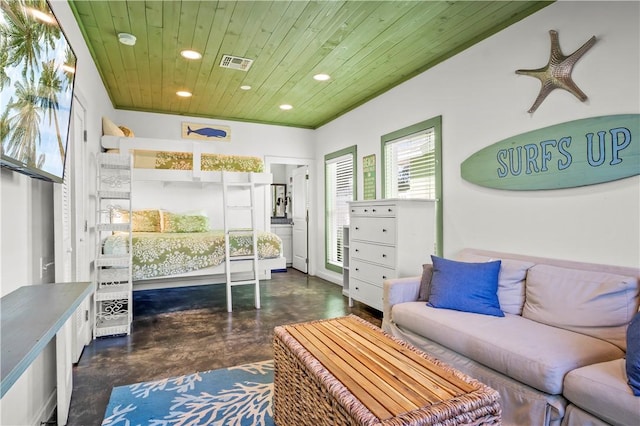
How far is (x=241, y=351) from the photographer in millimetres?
2855

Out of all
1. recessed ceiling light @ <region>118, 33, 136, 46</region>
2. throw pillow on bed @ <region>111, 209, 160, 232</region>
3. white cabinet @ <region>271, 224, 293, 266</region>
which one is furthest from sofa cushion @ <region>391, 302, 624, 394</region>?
white cabinet @ <region>271, 224, 293, 266</region>

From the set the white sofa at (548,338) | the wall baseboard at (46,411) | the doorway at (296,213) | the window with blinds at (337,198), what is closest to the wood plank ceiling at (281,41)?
the window with blinds at (337,198)

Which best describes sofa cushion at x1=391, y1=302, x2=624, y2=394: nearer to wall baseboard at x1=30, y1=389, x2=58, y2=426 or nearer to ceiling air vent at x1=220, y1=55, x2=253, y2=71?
wall baseboard at x1=30, y1=389, x2=58, y2=426

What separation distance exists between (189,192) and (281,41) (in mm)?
3333

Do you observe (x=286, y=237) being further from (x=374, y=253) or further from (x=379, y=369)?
(x=379, y=369)

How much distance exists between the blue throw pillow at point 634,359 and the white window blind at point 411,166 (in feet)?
7.16

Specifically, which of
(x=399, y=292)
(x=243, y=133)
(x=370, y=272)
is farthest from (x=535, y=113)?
(x=243, y=133)

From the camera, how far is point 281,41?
10.0 feet

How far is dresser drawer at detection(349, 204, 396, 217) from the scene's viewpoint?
3453 mm

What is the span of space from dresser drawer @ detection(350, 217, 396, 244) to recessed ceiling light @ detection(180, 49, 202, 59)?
240cm

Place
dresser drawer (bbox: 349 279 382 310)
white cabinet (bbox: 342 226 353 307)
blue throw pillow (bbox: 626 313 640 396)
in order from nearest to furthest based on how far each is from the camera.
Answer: blue throw pillow (bbox: 626 313 640 396)
dresser drawer (bbox: 349 279 382 310)
white cabinet (bbox: 342 226 353 307)

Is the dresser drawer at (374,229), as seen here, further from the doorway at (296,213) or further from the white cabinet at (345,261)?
the doorway at (296,213)

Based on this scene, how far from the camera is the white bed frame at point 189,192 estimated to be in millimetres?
4066

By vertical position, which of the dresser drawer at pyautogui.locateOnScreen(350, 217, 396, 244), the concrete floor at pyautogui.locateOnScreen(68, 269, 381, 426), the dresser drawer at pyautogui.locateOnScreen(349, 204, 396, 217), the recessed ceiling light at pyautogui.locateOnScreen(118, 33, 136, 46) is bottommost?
the concrete floor at pyautogui.locateOnScreen(68, 269, 381, 426)
